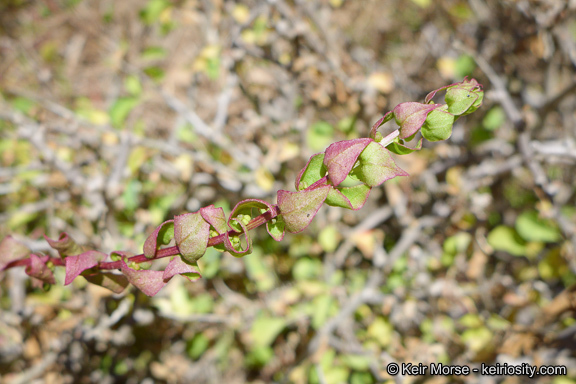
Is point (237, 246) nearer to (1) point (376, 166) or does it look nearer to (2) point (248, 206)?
(2) point (248, 206)

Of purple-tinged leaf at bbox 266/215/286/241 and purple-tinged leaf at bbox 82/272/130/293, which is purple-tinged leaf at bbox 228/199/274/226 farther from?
purple-tinged leaf at bbox 82/272/130/293

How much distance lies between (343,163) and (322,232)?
108 centimetres

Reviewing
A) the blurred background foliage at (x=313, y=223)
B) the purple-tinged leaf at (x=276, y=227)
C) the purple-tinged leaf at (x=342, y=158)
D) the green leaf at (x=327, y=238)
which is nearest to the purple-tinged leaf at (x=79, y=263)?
the purple-tinged leaf at (x=276, y=227)

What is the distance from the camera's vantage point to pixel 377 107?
160 cm

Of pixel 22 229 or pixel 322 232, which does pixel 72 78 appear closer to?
pixel 22 229

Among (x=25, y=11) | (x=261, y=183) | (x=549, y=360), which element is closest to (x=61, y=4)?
(x=25, y=11)

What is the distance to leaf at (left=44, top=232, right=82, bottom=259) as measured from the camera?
656 mm

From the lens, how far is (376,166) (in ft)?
1.84

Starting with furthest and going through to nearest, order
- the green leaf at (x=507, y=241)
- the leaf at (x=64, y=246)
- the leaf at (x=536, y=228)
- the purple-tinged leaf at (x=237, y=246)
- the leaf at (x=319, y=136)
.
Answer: the leaf at (x=319, y=136)
the green leaf at (x=507, y=241)
the leaf at (x=536, y=228)
the leaf at (x=64, y=246)
the purple-tinged leaf at (x=237, y=246)

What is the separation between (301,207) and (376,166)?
0.38 ft

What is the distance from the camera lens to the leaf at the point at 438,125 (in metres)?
0.57

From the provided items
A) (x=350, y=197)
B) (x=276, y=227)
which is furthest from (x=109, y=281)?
(x=350, y=197)

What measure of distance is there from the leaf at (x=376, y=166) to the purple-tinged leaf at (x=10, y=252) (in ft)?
1.94

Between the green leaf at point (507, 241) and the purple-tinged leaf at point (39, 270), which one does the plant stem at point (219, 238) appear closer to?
the purple-tinged leaf at point (39, 270)
